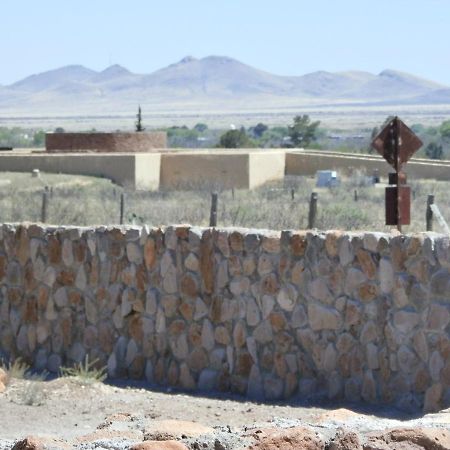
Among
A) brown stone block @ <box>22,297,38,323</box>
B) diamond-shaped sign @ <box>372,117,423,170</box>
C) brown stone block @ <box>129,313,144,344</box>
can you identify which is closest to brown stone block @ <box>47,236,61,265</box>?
brown stone block @ <box>22,297,38,323</box>

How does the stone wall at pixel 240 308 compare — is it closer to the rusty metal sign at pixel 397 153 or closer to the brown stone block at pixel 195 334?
the brown stone block at pixel 195 334

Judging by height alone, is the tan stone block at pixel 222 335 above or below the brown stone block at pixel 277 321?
below

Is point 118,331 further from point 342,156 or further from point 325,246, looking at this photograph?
point 342,156

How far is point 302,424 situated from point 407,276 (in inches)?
208

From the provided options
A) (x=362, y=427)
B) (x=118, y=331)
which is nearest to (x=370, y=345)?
(x=118, y=331)

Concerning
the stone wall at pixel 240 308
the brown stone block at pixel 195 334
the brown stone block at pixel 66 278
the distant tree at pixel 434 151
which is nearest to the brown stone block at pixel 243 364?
the stone wall at pixel 240 308

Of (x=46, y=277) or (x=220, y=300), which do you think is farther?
(x=46, y=277)

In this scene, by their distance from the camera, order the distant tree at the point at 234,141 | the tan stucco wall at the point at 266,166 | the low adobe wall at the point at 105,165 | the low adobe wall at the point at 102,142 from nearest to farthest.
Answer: the low adobe wall at the point at 105,165
the tan stucco wall at the point at 266,166
the low adobe wall at the point at 102,142
the distant tree at the point at 234,141

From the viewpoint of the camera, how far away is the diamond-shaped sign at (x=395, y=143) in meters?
13.6

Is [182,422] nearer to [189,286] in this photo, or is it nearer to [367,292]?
[367,292]

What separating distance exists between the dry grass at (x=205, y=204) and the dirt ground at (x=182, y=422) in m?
11.6

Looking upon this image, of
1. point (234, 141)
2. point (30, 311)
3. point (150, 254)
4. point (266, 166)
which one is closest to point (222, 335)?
point (150, 254)

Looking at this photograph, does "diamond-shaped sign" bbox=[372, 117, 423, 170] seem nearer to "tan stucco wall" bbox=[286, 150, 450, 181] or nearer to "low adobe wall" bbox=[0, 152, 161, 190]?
"low adobe wall" bbox=[0, 152, 161, 190]

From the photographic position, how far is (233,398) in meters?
11.2
